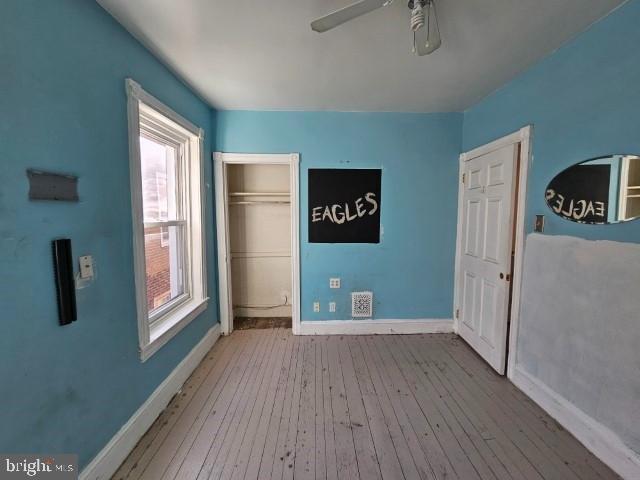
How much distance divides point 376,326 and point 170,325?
2108 mm

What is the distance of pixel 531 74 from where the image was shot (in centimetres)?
200

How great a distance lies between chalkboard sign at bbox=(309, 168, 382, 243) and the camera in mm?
2924

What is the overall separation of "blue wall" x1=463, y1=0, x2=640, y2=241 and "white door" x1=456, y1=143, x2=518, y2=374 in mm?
227

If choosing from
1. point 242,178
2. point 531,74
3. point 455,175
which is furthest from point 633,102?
point 242,178

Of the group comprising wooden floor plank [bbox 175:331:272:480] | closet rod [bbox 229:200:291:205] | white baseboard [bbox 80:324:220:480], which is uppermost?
closet rod [bbox 229:200:291:205]

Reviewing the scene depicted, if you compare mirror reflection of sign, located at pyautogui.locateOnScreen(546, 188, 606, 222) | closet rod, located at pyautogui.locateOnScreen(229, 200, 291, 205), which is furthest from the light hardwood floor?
closet rod, located at pyautogui.locateOnScreen(229, 200, 291, 205)

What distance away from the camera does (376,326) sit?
3074 millimetres

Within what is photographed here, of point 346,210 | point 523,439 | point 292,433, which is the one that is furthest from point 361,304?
point 523,439

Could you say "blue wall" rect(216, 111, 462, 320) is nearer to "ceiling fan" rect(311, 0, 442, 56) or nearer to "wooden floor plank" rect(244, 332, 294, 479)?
"wooden floor plank" rect(244, 332, 294, 479)

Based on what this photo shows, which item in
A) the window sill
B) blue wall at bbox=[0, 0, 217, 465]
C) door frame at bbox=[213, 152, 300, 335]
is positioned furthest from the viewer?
door frame at bbox=[213, 152, 300, 335]

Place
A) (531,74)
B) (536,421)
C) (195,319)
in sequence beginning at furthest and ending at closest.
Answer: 1. (195,319)
2. (531,74)
3. (536,421)

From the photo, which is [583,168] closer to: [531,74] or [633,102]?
[633,102]

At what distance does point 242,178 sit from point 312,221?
1187mm

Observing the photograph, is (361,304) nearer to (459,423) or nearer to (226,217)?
(459,423)
